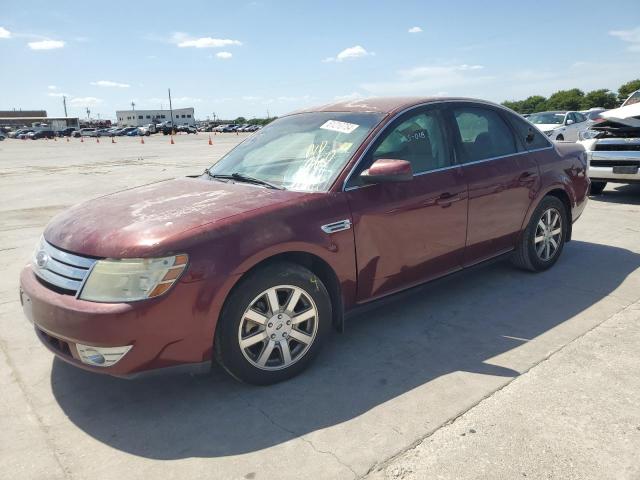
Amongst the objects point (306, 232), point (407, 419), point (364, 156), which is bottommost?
point (407, 419)

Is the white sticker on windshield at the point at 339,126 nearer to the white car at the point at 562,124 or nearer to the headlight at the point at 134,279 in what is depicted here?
the headlight at the point at 134,279

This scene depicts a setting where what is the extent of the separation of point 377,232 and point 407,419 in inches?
48.3

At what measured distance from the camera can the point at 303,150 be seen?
3.72 meters

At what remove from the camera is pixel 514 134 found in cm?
463

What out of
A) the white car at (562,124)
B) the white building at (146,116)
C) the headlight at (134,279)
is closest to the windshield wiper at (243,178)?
the headlight at (134,279)

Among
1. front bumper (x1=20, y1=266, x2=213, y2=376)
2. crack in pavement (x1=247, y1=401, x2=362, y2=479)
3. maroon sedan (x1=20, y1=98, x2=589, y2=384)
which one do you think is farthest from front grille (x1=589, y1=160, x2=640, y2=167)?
front bumper (x1=20, y1=266, x2=213, y2=376)

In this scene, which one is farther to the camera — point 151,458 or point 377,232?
point 377,232

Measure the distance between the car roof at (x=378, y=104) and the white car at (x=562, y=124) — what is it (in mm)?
14148

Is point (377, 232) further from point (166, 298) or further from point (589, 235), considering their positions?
point (589, 235)

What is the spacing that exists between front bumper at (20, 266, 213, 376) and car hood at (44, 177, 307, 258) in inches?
10.5

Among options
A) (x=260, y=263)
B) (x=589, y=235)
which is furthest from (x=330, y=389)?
(x=589, y=235)

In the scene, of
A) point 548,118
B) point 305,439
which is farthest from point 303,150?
point 548,118

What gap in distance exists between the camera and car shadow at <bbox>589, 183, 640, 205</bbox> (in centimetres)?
857

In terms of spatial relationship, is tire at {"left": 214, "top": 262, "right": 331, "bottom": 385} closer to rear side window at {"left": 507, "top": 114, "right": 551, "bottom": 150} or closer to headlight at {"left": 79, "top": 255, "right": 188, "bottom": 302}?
headlight at {"left": 79, "top": 255, "right": 188, "bottom": 302}
